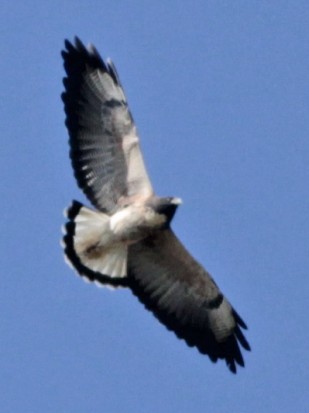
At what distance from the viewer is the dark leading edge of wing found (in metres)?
17.0

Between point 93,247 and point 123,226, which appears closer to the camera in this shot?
point 123,226

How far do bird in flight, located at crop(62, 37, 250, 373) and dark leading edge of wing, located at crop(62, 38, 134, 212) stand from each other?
11mm

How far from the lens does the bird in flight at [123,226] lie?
16812 millimetres

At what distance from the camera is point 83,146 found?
56.0 feet

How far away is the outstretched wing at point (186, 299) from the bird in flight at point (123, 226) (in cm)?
1

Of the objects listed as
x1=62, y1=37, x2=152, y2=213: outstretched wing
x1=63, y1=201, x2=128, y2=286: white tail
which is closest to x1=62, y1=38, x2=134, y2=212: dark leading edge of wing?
x1=62, y1=37, x2=152, y2=213: outstretched wing

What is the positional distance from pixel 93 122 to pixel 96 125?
52 mm

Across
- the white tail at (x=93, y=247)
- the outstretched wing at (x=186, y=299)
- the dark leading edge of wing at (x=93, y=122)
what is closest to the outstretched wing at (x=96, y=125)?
the dark leading edge of wing at (x=93, y=122)

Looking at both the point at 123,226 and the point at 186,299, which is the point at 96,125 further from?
the point at 186,299

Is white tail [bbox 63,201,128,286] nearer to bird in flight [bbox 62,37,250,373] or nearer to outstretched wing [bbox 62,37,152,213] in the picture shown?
bird in flight [bbox 62,37,250,373]

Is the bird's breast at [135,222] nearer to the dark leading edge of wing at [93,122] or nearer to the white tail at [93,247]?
the white tail at [93,247]

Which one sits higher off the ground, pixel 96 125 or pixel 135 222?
pixel 96 125

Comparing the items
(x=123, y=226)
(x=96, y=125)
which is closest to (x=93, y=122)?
(x=96, y=125)

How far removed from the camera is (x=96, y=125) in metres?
17.1
